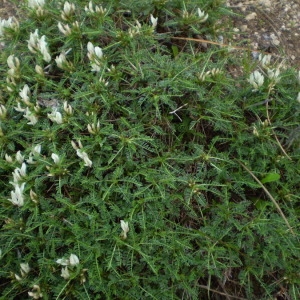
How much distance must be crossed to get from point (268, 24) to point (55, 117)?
7.77 ft

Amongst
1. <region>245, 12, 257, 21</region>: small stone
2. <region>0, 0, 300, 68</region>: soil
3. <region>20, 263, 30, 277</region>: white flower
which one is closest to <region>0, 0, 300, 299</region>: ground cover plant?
<region>20, 263, 30, 277</region>: white flower

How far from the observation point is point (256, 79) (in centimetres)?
325

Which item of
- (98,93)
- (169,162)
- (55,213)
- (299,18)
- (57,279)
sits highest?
(299,18)

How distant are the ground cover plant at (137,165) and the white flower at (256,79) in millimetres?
11

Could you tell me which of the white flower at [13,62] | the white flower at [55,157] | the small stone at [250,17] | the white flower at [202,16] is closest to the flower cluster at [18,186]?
the white flower at [55,157]

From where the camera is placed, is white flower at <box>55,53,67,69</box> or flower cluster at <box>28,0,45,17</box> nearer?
white flower at <box>55,53,67,69</box>

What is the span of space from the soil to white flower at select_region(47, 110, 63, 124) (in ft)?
4.86

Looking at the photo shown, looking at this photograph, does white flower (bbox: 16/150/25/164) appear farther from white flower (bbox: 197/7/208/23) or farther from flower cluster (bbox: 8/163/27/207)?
white flower (bbox: 197/7/208/23)

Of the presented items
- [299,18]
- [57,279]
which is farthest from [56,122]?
[299,18]

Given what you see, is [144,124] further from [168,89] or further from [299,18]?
[299,18]

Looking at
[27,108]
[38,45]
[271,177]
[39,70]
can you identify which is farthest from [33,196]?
[271,177]

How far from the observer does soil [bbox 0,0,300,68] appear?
3955 mm

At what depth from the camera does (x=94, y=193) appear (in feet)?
9.36

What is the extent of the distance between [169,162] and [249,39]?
1567 mm
